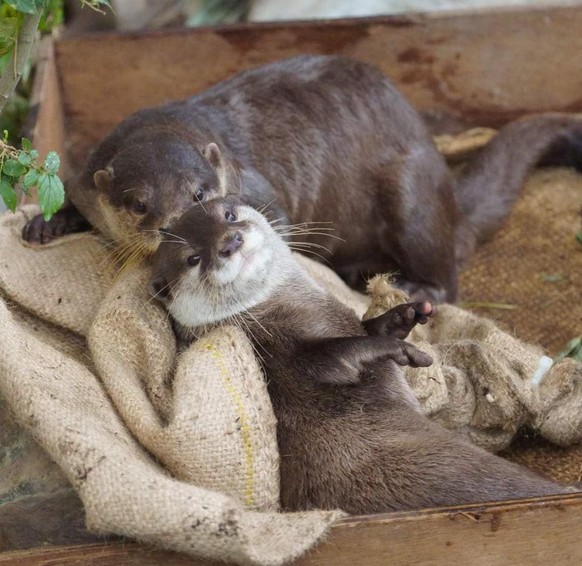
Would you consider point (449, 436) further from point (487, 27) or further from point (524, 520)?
point (487, 27)

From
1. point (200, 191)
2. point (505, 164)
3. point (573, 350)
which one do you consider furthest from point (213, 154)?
point (505, 164)

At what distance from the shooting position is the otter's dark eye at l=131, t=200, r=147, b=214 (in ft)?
7.78

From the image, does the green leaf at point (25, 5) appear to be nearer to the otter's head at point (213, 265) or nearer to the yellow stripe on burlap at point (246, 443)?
the otter's head at point (213, 265)

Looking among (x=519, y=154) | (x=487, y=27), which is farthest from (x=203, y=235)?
(x=487, y=27)

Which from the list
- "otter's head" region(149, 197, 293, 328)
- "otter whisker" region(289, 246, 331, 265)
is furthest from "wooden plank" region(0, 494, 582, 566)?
"otter whisker" region(289, 246, 331, 265)

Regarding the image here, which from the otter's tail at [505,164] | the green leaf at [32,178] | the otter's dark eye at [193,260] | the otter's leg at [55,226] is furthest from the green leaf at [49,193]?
the otter's tail at [505,164]

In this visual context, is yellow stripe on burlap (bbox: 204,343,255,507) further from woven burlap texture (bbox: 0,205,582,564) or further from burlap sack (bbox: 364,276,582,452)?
burlap sack (bbox: 364,276,582,452)

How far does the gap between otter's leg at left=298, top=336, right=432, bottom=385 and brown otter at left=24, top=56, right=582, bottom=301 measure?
688 mm

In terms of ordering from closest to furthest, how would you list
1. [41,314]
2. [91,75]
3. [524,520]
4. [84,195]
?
[524,520] → [41,314] → [84,195] → [91,75]

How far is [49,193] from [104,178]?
27.2 inches

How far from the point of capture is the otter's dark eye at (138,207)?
93.4 inches

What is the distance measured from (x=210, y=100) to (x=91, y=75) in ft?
→ 3.24

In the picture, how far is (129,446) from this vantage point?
75.9 inches

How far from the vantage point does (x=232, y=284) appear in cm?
217
